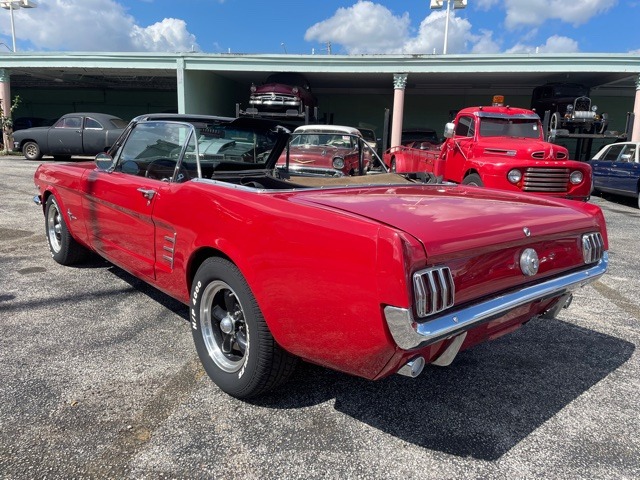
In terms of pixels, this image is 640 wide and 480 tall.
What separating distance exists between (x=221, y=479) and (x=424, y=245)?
126 centimetres

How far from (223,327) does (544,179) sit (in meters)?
6.70

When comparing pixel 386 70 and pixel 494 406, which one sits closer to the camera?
pixel 494 406

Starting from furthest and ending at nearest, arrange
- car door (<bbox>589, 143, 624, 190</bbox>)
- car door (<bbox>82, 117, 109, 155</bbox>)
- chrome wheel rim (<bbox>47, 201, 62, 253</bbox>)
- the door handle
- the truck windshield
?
car door (<bbox>82, 117, 109, 155</bbox>) → car door (<bbox>589, 143, 624, 190</bbox>) → the truck windshield → chrome wheel rim (<bbox>47, 201, 62, 253</bbox>) → the door handle

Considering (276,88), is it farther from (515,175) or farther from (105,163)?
(105,163)

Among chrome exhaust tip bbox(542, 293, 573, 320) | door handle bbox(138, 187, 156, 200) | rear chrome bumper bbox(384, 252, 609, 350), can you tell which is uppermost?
door handle bbox(138, 187, 156, 200)

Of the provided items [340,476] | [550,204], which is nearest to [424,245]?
[340,476]

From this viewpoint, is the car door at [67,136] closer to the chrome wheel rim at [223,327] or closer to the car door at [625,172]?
the chrome wheel rim at [223,327]

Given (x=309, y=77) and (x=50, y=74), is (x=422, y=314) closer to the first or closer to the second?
(x=309, y=77)

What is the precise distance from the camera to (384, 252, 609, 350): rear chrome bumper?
1.77 metres

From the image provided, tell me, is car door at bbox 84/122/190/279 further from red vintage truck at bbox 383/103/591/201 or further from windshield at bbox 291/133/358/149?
red vintage truck at bbox 383/103/591/201

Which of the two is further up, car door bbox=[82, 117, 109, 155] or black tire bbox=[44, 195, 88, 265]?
car door bbox=[82, 117, 109, 155]

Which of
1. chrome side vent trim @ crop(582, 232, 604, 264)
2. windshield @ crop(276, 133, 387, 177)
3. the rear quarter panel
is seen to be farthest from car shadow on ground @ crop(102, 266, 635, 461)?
windshield @ crop(276, 133, 387, 177)

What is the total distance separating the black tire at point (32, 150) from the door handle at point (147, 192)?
15845 mm

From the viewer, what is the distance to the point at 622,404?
2.64m
